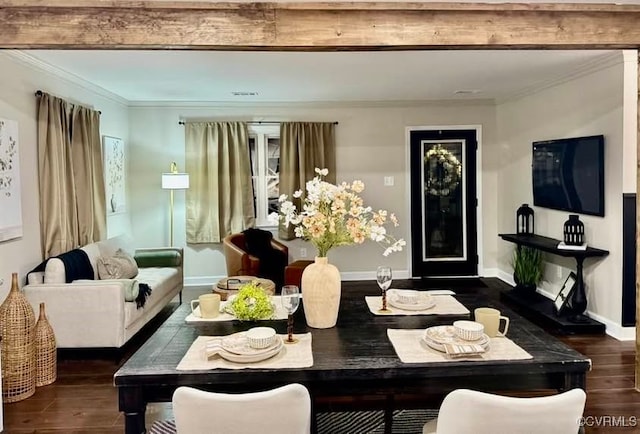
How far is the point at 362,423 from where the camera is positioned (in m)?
2.88

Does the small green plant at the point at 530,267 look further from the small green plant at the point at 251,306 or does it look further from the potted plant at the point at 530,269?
the small green plant at the point at 251,306

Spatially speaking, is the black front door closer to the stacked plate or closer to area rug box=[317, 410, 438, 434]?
area rug box=[317, 410, 438, 434]

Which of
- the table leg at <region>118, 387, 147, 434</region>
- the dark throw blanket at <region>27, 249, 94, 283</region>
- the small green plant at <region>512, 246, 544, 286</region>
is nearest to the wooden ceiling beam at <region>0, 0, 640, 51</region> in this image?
the table leg at <region>118, 387, 147, 434</region>

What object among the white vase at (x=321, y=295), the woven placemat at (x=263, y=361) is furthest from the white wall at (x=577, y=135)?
the woven placemat at (x=263, y=361)

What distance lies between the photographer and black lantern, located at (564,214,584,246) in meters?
4.62

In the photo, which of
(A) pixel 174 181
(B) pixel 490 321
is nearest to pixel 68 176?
(A) pixel 174 181

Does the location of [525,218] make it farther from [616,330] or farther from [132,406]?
[132,406]

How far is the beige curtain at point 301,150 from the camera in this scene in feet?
21.7

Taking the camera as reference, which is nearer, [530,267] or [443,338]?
[443,338]

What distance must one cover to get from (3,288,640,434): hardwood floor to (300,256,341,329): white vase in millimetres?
1463

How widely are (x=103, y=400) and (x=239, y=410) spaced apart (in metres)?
2.20

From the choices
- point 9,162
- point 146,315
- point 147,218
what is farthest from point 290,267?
point 9,162

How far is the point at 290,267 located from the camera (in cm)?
545

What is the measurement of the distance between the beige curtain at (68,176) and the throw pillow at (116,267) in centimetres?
35
